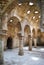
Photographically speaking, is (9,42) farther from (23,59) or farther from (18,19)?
(23,59)

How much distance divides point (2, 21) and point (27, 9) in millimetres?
4167

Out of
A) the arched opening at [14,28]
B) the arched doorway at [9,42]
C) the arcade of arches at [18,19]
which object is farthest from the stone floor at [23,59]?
the arched doorway at [9,42]

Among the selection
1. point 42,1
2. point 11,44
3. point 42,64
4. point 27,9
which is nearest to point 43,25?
point 42,1

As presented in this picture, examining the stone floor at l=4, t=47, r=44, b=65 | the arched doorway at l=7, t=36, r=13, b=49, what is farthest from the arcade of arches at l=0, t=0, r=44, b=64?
the stone floor at l=4, t=47, r=44, b=65

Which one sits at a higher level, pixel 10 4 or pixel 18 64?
pixel 10 4

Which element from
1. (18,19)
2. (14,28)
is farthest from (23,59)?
→ (14,28)

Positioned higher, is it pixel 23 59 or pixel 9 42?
pixel 9 42

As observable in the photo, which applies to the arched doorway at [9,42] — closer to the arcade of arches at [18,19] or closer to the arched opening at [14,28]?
the arcade of arches at [18,19]

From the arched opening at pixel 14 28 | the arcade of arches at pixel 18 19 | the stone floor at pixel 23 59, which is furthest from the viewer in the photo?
the arched opening at pixel 14 28

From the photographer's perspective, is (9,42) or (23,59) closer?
(23,59)

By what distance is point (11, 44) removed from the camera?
855 inches

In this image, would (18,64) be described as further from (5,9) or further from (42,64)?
(5,9)

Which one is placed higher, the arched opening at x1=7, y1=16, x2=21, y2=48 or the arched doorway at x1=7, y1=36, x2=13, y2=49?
the arched opening at x1=7, y1=16, x2=21, y2=48

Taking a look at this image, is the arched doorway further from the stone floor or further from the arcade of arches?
the stone floor
